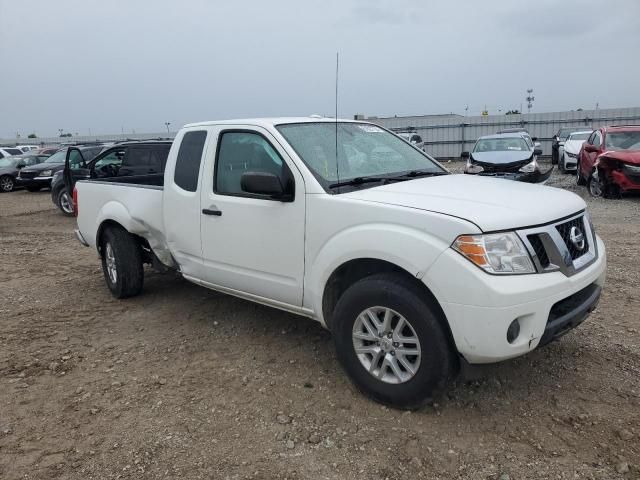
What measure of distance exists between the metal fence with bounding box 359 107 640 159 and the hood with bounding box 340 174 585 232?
88.4ft

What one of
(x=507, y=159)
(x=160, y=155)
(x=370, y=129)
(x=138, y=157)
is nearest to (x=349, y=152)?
(x=370, y=129)

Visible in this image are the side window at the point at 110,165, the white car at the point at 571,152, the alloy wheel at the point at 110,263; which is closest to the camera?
the alloy wheel at the point at 110,263

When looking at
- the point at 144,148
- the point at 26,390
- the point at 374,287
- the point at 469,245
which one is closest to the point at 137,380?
the point at 26,390

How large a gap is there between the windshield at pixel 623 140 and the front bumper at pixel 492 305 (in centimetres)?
1018

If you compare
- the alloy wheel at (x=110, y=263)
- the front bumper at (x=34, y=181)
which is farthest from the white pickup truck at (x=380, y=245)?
the front bumper at (x=34, y=181)

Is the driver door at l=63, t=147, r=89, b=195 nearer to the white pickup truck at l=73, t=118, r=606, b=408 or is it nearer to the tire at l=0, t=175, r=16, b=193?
the white pickup truck at l=73, t=118, r=606, b=408

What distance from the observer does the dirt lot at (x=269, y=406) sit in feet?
9.11

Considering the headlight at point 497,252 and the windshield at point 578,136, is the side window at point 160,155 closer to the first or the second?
the headlight at point 497,252

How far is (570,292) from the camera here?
297 cm

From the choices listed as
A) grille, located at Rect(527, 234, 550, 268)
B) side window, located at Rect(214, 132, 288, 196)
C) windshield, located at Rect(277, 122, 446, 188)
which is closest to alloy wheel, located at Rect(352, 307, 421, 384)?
grille, located at Rect(527, 234, 550, 268)

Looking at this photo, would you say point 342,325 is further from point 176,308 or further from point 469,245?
point 176,308

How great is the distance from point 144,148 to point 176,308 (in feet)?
13.3

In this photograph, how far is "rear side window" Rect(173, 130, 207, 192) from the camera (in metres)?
4.43

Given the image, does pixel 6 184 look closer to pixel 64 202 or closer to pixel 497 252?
pixel 64 202
